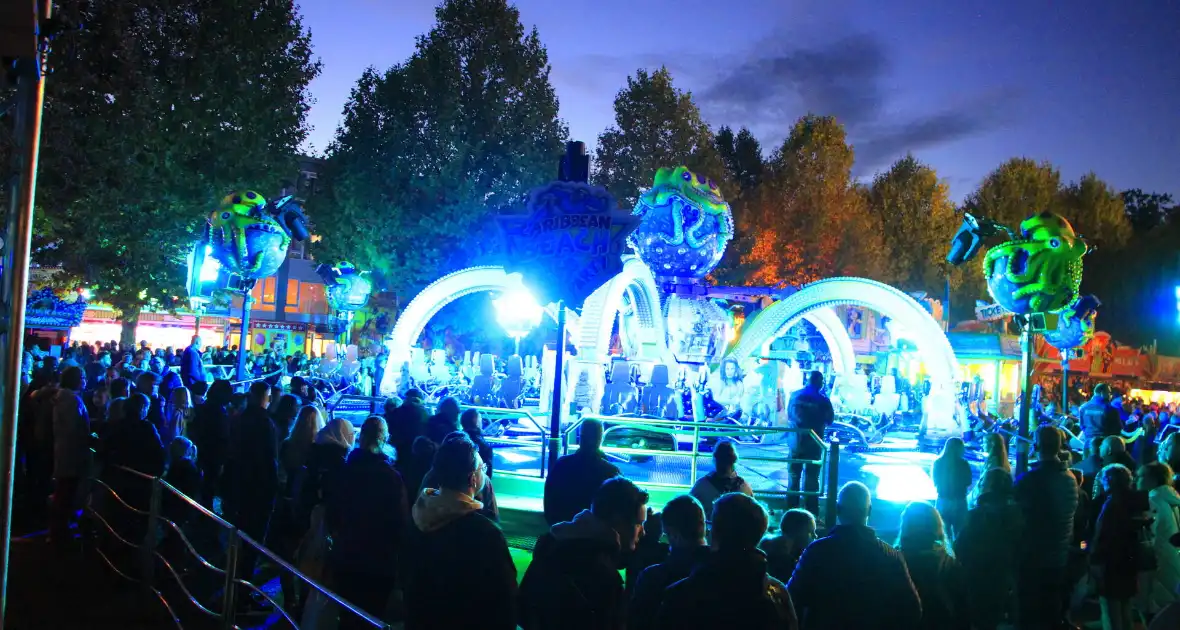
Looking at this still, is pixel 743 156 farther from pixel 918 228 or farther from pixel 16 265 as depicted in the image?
pixel 16 265

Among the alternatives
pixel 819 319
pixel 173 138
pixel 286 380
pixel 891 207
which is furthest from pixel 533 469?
pixel 891 207

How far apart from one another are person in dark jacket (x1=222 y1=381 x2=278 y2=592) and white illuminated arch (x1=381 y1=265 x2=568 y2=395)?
1022 centimetres

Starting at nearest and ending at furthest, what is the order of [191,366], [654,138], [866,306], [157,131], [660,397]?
[191,366] < [660,397] < [866,306] < [157,131] < [654,138]

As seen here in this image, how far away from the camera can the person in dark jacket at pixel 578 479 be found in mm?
5211

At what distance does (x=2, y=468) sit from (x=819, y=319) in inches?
849

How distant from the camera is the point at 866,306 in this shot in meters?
17.9

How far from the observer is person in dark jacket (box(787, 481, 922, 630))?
3545mm

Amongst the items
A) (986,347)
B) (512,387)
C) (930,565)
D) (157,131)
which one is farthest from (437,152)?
(930,565)

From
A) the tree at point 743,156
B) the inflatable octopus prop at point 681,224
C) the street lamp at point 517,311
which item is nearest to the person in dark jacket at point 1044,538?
the street lamp at point 517,311

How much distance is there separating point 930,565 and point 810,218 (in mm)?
43551

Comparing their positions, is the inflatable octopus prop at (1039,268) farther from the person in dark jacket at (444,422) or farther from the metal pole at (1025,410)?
the person in dark jacket at (444,422)

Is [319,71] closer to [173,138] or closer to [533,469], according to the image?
[173,138]

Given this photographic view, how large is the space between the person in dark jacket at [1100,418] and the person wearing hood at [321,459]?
9.23 m

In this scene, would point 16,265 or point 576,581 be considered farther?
point 16,265
